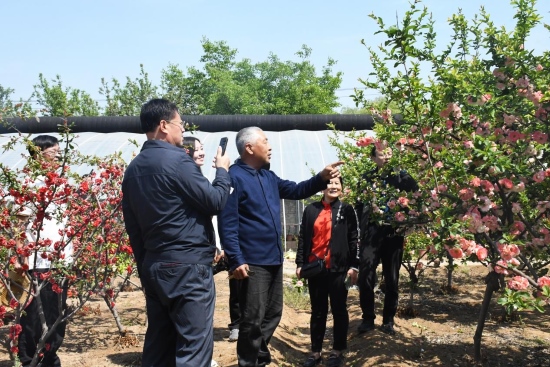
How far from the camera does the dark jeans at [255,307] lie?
5.05 metres

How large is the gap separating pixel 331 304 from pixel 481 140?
7.59 ft

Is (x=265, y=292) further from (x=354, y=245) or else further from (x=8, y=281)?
(x=8, y=281)

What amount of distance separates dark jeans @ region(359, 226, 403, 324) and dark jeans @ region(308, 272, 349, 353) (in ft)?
2.88

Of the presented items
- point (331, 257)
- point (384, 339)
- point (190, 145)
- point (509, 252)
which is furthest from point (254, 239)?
point (384, 339)

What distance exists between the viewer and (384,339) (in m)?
6.93

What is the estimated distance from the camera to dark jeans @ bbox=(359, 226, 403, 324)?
23.1 feet

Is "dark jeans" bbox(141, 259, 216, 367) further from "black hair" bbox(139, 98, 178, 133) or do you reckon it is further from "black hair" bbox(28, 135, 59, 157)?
"black hair" bbox(28, 135, 59, 157)

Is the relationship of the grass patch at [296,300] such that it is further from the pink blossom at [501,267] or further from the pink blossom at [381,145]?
the pink blossom at [501,267]

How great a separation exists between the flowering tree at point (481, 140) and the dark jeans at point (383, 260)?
1.44 metres

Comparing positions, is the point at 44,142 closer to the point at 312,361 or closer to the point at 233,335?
the point at 233,335

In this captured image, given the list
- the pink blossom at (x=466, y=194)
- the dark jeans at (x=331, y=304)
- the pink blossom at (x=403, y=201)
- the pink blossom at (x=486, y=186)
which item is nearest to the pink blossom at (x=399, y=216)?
the pink blossom at (x=403, y=201)

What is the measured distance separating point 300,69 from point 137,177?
42.1 m

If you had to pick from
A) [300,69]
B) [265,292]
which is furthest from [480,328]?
[300,69]

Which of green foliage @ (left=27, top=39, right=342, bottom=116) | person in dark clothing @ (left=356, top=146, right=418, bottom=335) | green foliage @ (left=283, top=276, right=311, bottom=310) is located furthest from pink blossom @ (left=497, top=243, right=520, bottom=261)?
green foliage @ (left=27, top=39, right=342, bottom=116)
